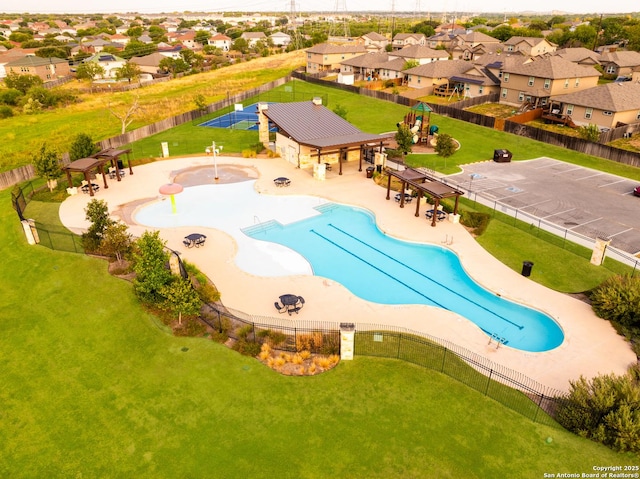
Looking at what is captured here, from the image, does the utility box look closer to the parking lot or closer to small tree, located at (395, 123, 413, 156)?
the parking lot

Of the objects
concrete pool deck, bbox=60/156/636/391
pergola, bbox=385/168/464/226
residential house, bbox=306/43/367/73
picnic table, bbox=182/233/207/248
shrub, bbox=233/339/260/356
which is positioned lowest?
concrete pool deck, bbox=60/156/636/391

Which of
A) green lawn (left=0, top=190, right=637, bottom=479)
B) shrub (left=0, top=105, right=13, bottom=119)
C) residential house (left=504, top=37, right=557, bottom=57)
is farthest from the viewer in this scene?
residential house (left=504, top=37, right=557, bottom=57)

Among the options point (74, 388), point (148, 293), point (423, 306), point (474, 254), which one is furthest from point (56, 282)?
point (474, 254)

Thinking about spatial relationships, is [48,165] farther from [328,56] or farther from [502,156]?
[328,56]

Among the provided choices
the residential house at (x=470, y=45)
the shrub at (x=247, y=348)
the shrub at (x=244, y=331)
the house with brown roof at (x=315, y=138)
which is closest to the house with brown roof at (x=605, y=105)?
the house with brown roof at (x=315, y=138)

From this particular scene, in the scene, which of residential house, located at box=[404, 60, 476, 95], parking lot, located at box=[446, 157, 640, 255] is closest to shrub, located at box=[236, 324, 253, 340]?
parking lot, located at box=[446, 157, 640, 255]

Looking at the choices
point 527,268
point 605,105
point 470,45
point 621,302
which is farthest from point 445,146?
point 470,45
